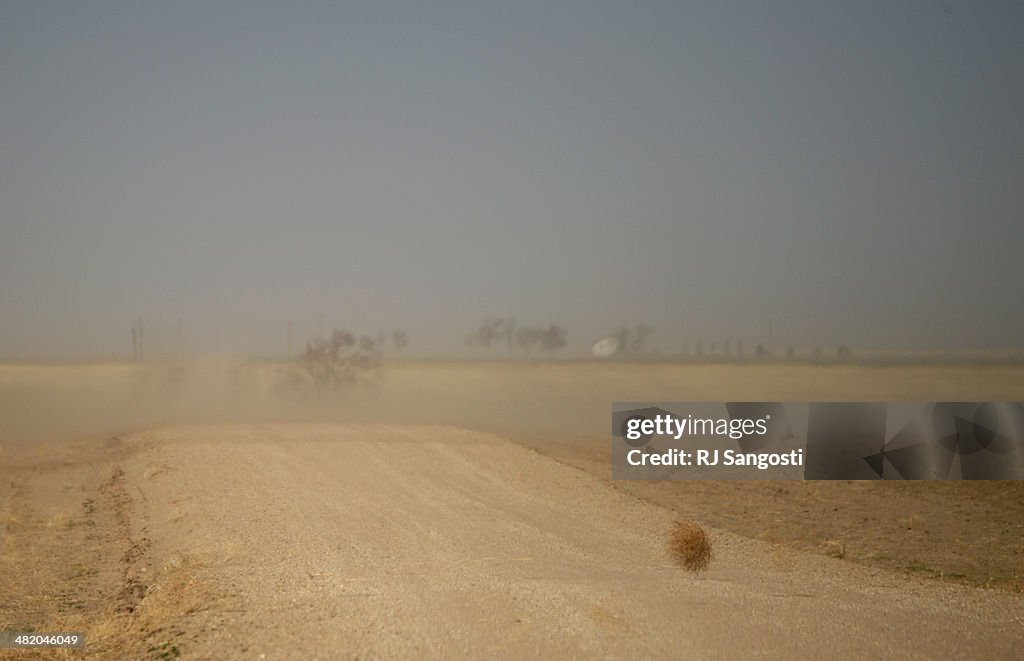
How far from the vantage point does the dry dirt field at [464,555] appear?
9336 millimetres

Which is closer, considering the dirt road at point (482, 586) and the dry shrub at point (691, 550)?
the dirt road at point (482, 586)

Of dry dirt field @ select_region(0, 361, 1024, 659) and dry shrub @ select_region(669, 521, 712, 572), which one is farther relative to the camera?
dry shrub @ select_region(669, 521, 712, 572)

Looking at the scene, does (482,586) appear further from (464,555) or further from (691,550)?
(691,550)

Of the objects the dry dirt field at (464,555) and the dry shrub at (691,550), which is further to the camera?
the dry shrub at (691,550)

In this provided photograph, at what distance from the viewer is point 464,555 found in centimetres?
1410

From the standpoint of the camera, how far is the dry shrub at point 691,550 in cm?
1345

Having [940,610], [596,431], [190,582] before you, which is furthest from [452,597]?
A: [596,431]

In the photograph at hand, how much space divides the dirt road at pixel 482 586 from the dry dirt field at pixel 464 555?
0.05 meters

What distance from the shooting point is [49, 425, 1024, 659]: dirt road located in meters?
9.05

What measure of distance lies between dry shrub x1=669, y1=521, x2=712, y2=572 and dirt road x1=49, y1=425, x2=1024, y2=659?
0.34 meters

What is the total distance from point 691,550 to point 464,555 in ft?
12.0

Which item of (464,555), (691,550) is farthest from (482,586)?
(691,550)

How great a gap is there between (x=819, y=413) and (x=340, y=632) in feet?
76.5

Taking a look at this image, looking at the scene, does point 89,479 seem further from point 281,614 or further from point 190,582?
point 281,614
